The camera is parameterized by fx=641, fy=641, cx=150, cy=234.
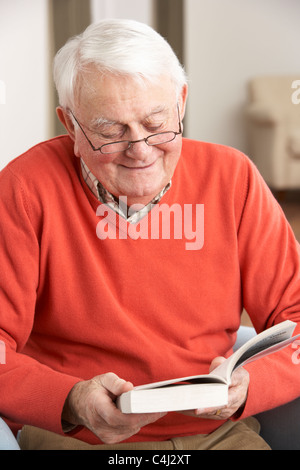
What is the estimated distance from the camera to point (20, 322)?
4.21 feet

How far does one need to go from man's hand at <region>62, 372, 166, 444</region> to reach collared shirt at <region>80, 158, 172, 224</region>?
363mm

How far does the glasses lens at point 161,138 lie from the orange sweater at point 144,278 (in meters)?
0.16

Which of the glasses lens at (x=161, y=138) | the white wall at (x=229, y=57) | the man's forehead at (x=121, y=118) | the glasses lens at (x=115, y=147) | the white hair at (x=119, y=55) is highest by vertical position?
the white hair at (x=119, y=55)

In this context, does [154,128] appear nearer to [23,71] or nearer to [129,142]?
[129,142]

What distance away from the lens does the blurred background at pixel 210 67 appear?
5.16 metres

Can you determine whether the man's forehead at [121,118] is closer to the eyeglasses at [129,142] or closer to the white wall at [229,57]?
the eyeglasses at [129,142]

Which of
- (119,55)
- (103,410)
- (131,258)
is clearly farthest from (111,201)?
(103,410)

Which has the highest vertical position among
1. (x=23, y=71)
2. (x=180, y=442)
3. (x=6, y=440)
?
(x=6, y=440)

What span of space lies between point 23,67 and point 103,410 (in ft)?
14.6

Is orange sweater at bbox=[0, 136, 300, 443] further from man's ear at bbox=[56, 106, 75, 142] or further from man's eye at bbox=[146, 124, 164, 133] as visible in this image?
man's eye at bbox=[146, 124, 164, 133]

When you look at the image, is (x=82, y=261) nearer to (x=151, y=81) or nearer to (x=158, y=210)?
(x=158, y=210)

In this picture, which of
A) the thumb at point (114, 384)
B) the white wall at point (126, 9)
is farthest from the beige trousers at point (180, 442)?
the white wall at point (126, 9)

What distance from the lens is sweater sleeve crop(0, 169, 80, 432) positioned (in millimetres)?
1196

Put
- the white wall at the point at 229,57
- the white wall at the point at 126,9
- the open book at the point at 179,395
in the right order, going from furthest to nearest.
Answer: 1. the white wall at the point at 229,57
2. the white wall at the point at 126,9
3. the open book at the point at 179,395
